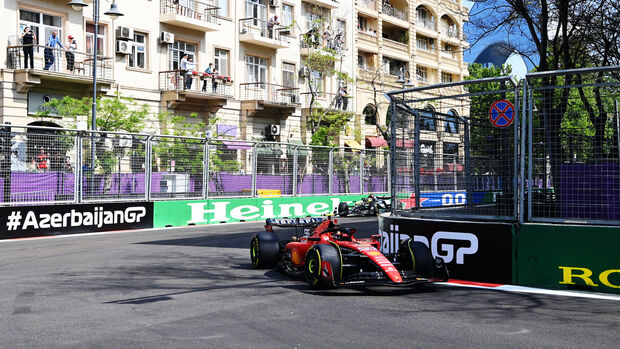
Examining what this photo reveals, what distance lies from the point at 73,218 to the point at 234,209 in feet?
19.1

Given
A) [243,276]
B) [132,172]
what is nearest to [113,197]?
[132,172]

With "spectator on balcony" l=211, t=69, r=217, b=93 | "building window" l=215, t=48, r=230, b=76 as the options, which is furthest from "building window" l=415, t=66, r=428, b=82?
"spectator on balcony" l=211, t=69, r=217, b=93

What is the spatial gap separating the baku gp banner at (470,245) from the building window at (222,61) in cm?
2787

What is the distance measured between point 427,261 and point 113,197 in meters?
11.2

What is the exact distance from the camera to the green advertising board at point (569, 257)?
8.38 meters

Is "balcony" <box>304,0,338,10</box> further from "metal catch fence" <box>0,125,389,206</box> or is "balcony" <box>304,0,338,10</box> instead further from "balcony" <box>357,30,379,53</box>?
"metal catch fence" <box>0,125,389,206</box>

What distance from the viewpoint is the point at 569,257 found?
28.3 ft

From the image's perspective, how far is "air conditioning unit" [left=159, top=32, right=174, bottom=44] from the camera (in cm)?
3269

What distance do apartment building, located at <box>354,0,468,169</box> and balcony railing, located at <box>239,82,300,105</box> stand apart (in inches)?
269

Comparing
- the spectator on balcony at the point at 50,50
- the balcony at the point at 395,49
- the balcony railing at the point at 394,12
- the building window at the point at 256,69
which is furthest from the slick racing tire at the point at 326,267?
the balcony railing at the point at 394,12

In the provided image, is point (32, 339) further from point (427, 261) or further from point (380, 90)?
point (380, 90)

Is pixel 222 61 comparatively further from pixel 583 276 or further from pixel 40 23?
pixel 583 276

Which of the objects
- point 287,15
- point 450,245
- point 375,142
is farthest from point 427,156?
point 375,142

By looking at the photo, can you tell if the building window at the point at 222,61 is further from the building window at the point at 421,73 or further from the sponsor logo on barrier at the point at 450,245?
the sponsor logo on barrier at the point at 450,245
